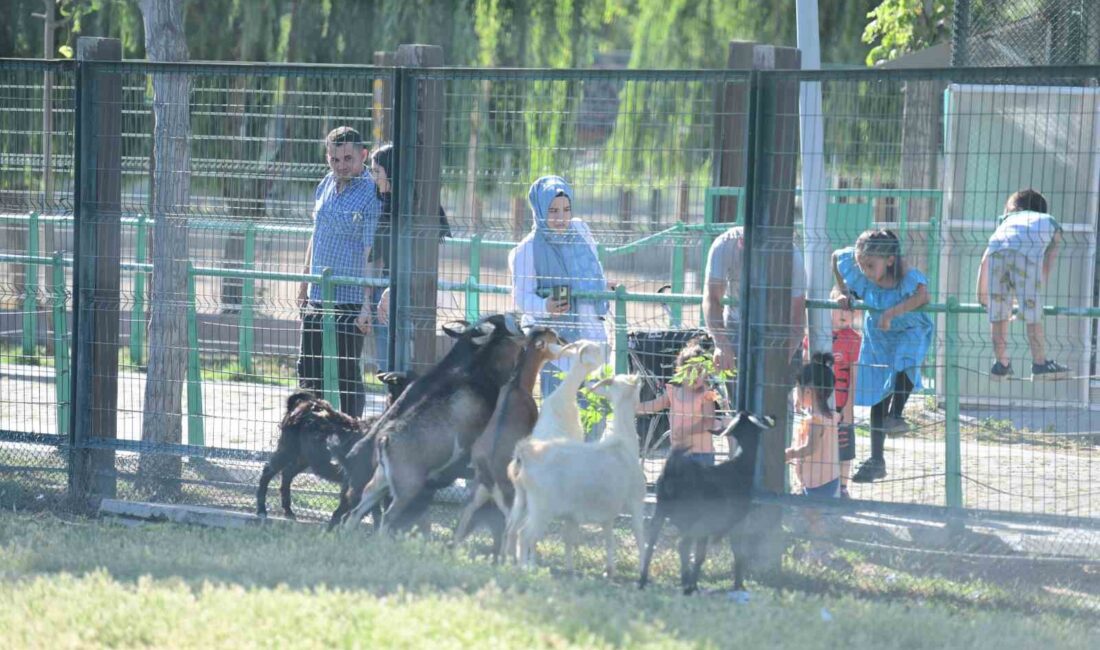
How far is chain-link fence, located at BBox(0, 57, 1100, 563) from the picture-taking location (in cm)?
734

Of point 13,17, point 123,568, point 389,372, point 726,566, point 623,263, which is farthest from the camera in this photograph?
point 13,17

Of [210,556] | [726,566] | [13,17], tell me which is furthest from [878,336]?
[13,17]

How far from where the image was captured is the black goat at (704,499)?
6664 mm

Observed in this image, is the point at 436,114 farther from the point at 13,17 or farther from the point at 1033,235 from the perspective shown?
the point at 13,17

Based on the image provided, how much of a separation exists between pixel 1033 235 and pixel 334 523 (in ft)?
14.3

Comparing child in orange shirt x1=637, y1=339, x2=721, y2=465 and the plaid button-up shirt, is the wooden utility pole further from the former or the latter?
child in orange shirt x1=637, y1=339, x2=721, y2=465

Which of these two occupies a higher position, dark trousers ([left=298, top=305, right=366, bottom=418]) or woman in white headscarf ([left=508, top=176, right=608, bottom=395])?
woman in white headscarf ([left=508, top=176, right=608, bottom=395])

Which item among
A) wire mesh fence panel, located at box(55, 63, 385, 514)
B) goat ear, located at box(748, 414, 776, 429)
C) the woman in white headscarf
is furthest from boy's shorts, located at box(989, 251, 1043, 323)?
wire mesh fence panel, located at box(55, 63, 385, 514)

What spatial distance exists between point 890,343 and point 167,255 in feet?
14.4

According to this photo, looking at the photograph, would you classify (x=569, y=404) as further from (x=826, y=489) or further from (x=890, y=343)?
(x=890, y=343)

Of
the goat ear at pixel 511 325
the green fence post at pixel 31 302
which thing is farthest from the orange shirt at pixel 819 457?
the green fence post at pixel 31 302

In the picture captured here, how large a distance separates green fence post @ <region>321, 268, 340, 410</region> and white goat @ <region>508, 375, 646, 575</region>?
2.23 meters

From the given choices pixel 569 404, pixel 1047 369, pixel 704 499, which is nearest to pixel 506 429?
pixel 569 404

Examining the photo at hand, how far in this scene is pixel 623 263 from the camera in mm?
13773
